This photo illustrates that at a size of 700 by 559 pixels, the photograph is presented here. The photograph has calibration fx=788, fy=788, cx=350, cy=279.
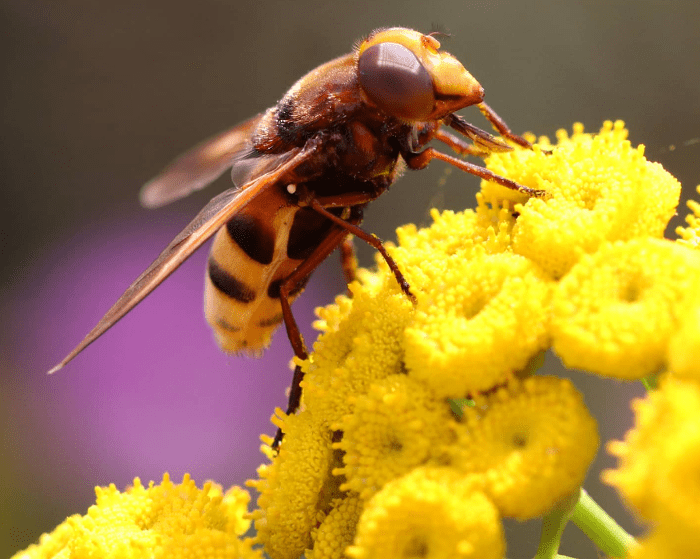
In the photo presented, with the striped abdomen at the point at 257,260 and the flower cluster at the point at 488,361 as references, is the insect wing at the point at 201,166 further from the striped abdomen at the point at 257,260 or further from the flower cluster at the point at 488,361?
the flower cluster at the point at 488,361

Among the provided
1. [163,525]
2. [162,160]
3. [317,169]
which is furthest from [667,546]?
[162,160]

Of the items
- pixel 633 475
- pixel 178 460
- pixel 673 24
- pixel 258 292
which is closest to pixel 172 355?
pixel 178 460

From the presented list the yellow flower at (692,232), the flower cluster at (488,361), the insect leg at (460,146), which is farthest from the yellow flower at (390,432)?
the insect leg at (460,146)

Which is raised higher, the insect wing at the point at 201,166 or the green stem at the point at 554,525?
the insect wing at the point at 201,166

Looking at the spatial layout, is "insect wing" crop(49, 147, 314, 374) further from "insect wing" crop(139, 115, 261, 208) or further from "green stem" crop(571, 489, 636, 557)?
"green stem" crop(571, 489, 636, 557)

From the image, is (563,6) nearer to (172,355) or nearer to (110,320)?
(172,355)
